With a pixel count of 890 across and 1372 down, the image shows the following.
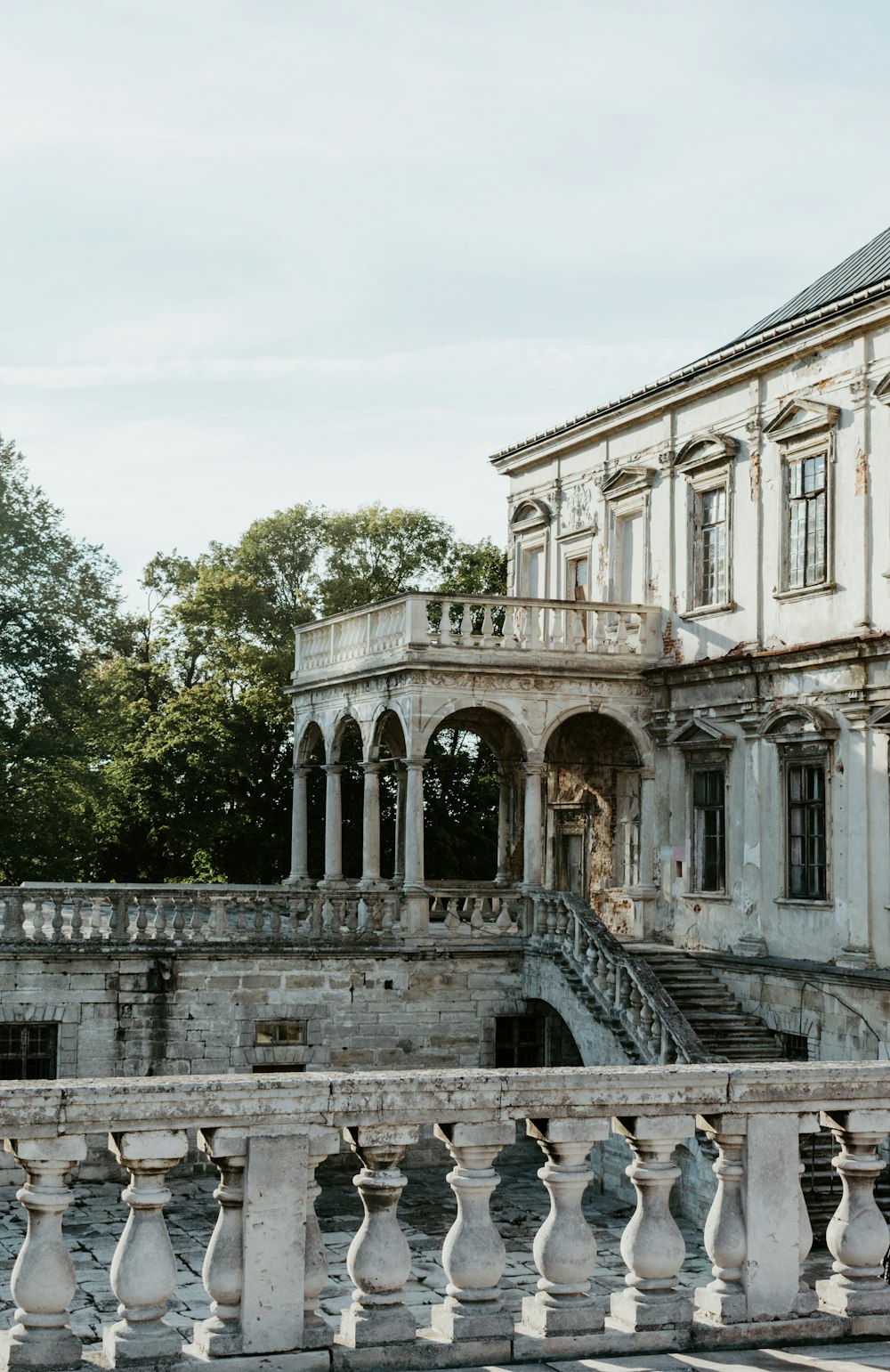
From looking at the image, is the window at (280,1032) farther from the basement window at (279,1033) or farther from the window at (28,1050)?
the window at (28,1050)

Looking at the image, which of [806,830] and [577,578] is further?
[577,578]

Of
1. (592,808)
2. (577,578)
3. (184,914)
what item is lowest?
(184,914)

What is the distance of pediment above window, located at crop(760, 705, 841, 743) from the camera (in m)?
23.4

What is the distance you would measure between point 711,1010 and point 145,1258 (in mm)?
20263

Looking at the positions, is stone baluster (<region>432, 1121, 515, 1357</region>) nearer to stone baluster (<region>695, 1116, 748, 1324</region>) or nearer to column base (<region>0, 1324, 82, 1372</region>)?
stone baluster (<region>695, 1116, 748, 1324</region>)

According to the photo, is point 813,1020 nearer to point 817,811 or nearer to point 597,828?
point 817,811

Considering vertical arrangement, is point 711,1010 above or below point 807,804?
below

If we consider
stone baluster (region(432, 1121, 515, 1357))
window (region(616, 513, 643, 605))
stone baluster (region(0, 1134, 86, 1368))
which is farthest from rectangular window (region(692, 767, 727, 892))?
stone baluster (region(0, 1134, 86, 1368))

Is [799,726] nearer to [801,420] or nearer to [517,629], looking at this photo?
[801,420]

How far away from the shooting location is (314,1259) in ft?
17.6

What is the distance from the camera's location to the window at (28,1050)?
25344 millimetres

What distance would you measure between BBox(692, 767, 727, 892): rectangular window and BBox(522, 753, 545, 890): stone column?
260 cm

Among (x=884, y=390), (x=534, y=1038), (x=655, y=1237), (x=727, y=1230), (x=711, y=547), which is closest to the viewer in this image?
(x=655, y=1237)

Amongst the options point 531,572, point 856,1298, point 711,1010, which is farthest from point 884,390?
point 856,1298
